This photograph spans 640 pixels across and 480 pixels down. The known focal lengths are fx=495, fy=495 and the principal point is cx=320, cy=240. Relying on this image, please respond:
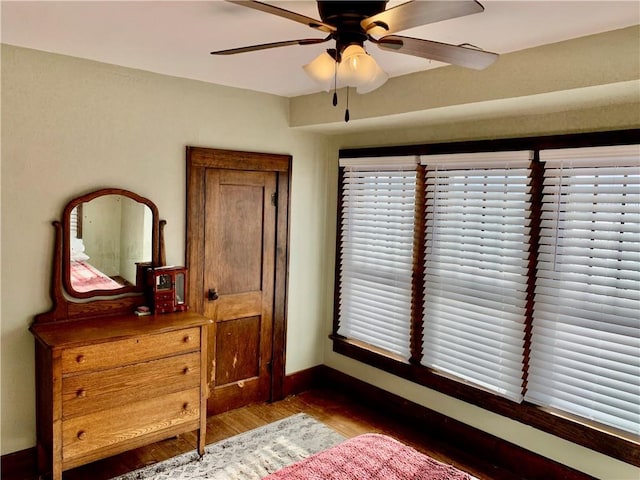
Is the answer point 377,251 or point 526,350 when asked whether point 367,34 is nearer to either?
point 526,350

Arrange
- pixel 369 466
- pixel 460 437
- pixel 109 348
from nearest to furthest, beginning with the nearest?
pixel 369 466
pixel 109 348
pixel 460 437

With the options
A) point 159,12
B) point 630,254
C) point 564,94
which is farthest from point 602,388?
point 159,12

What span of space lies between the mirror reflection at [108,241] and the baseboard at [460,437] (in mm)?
1988

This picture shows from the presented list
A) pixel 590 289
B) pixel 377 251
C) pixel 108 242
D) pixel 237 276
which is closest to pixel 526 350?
pixel 590 289

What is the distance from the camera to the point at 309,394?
417 centimetres

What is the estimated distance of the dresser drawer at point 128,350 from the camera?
2576mm

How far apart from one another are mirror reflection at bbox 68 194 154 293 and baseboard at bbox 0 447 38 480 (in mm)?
980

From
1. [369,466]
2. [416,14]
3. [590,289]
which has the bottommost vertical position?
[369,466]

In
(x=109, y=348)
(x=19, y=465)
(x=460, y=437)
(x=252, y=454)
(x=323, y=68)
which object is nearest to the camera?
(x=323, y=68)

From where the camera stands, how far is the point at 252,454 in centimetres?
318

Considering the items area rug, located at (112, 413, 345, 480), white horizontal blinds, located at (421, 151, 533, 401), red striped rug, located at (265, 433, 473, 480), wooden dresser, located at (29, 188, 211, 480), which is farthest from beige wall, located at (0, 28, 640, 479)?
red striped rug, located at (265, 433, 473, 480)

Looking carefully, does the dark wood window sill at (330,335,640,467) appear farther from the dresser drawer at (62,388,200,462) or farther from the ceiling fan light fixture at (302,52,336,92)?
the ceiling fan light fixture at (302,52,336,92)

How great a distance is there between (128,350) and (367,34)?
2.08 metres

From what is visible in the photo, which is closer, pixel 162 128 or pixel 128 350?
pixel 128 350
